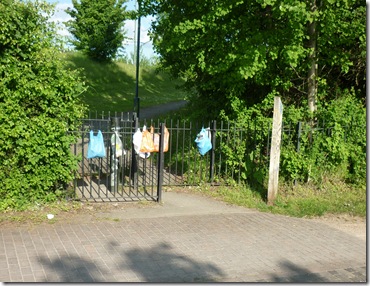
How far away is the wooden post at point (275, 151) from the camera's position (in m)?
8.42

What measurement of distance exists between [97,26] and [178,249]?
1255 inches

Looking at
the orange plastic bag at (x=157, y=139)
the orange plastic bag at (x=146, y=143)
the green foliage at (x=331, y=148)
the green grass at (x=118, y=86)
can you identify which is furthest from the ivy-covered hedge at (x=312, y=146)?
the green grass at (x=118, y=86)

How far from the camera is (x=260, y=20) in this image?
9883 mm

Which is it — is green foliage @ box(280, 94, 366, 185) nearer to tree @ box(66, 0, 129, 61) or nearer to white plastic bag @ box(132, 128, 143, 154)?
white plastic bag @ box(132, 128, 143, 154)

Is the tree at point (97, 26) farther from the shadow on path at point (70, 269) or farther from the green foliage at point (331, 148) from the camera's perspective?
the shadow on path at point (70, 269)

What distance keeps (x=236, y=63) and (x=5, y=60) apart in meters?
4.46

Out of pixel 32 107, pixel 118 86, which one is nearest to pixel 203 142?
pixel 32 107

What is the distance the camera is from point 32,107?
7.24 metres

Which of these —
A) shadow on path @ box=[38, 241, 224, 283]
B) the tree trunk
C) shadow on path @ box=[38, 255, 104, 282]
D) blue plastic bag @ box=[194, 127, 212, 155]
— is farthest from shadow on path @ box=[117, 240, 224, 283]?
the tree trunk

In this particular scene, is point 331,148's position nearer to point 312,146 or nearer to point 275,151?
point 312,146

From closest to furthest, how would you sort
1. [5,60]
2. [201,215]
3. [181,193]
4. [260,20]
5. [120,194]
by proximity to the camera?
1. [5,60]
2. [201,215]
3. [120,194]
4. [181,193]
5. [260,20]

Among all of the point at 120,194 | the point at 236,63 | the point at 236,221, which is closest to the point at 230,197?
the point at 236,221

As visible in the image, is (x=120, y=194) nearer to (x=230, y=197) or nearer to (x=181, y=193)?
(x=181, y=193)

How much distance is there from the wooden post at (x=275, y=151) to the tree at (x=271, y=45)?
3.32 feet
